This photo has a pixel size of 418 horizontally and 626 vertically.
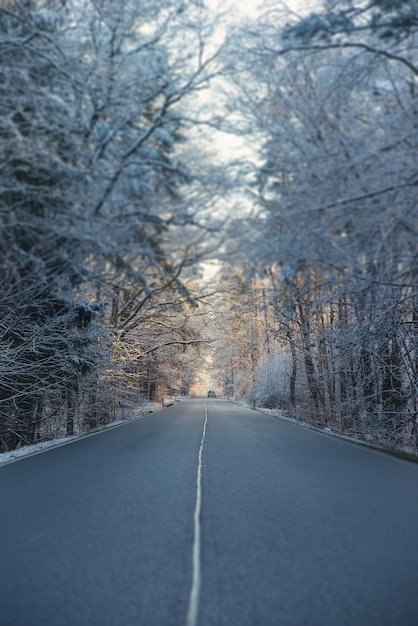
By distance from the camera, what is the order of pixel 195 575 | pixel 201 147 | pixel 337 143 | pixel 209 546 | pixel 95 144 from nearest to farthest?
pixel 195 575
pixel 209 546
pixel 337 143
pixel 95 144
pixel 201 147

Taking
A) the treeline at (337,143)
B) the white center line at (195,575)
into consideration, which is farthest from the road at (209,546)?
the treeline at (337,143)

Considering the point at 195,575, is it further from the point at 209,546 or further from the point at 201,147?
the point at 201,147

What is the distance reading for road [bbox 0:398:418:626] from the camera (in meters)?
3.15

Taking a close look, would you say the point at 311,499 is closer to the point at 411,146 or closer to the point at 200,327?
the point at 411,146

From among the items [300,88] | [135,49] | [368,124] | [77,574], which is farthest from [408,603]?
[135,49]

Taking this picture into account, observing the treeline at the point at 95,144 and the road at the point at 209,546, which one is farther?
the treeline at the point at 95,144

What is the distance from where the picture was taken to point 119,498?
20.7ft

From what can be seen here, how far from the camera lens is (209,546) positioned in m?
4.36

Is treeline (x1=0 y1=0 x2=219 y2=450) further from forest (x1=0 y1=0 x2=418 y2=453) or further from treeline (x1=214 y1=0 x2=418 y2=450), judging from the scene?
treeline (x1=214 y1=0 x2=418 y2=450)

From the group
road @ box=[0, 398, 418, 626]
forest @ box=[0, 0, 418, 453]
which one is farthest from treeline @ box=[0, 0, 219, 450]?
road @ box=[0, 398, 418, 626]

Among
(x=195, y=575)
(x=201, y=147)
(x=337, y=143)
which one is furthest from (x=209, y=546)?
(x=201, y=147)

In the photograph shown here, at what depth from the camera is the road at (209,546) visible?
10.3 feet

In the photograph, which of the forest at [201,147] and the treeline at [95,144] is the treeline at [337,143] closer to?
the forest at [201,147]

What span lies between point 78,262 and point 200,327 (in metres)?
20.1
